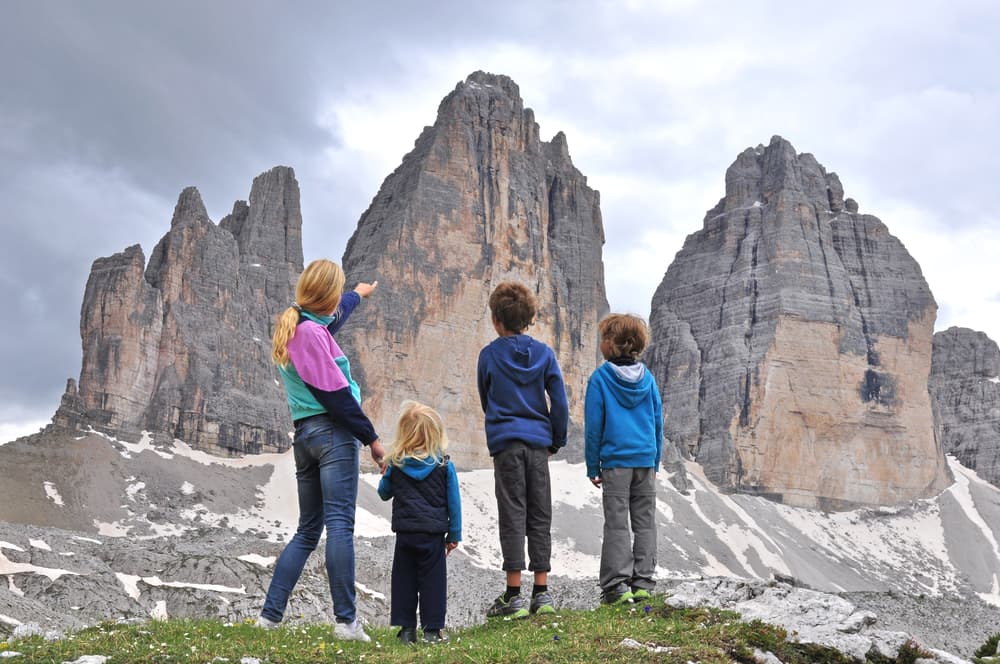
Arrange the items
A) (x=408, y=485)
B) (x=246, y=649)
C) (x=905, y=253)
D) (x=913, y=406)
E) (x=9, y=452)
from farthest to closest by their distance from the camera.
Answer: (x=905, y=253)
(x=913, y=406)
(x=9, y=452)
(x=408, y=485)
(x=246, y=649)

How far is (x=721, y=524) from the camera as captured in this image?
89000 mm

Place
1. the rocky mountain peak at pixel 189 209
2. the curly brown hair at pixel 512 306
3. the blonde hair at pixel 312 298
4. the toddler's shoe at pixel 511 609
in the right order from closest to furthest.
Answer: the blonde hair at pixel 312 298 < the toddler's shoe at pixel 511 609 < the curly brown hair at pixel 512 306 < the rocky mountain peak at pixel 189 209

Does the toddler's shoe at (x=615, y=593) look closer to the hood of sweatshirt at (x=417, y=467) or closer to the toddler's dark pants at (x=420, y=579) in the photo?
the toddler's dark pants at (x=420, y=579)

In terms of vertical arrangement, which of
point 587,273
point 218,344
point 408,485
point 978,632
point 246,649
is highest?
point 587,273

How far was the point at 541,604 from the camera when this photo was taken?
9094mm

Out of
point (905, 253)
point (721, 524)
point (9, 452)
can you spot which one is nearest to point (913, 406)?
point (905, 253)

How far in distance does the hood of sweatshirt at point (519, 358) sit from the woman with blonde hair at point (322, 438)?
5.27 feet

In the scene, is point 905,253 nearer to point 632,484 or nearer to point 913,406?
point 913,406

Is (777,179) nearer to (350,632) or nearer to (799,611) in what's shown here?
(799,611)

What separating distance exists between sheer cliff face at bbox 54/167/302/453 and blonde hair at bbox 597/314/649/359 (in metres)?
68.2

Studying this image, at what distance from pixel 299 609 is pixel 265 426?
1873 inches

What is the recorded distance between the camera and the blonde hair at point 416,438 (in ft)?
27.6

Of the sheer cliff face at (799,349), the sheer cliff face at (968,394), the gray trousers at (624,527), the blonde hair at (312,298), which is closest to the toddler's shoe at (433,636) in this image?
the gray trousers at (624,527)

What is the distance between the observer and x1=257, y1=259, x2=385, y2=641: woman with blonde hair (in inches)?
313
